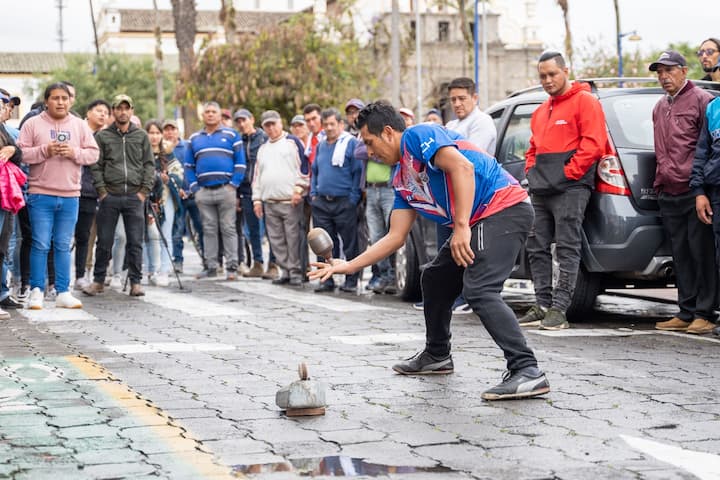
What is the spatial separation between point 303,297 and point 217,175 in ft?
10.5

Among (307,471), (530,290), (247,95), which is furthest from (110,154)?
(247,95)

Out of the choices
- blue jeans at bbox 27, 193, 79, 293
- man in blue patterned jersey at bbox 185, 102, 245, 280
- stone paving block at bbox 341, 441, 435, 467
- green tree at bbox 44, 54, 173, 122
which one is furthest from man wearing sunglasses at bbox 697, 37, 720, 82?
green tree at bbox 44, 54, 173, 122

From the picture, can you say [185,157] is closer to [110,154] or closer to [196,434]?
[110,154]

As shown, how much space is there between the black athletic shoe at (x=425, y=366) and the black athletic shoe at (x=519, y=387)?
0.86 m

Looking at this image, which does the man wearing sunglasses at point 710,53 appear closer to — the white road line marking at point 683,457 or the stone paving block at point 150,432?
the white road line marking at point 683,457

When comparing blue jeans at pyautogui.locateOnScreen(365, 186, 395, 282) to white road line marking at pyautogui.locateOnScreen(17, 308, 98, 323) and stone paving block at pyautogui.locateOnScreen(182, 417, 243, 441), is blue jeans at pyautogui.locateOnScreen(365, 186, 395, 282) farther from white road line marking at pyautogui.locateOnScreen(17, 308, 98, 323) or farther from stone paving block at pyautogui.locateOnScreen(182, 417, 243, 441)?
stone paving block at pyautogui.locateOnScreen(182, 417, 243, 441)

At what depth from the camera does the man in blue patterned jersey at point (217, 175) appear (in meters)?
15.8

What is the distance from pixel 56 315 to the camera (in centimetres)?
1131

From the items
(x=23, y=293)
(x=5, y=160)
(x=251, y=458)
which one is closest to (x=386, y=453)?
(x=251, y=458)

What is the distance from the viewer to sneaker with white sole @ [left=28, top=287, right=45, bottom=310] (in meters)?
11.9

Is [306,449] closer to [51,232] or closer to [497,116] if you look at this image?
[497,116]

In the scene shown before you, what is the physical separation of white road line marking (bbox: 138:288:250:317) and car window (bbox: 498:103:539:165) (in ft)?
8.99

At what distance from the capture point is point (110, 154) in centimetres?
1345

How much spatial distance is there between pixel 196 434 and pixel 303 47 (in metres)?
34.4
